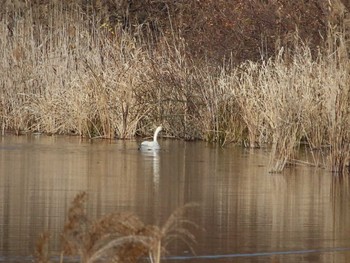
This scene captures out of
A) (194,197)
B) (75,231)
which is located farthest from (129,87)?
(75,231)

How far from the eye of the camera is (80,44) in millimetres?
21875

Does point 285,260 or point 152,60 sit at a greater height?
point 152,60

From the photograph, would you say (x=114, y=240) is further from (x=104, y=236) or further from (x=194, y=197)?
(x=194, y=197)

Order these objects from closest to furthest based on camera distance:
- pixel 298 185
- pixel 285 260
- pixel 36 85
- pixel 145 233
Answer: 1. pixel 145 233
2. pixel 285 260
3. pixel 298 185
4. pixel 36 85

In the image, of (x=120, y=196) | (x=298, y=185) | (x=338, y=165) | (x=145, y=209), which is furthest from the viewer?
(x=338, y=165)

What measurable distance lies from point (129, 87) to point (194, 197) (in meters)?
8.47

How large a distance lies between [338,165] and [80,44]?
25.9ft

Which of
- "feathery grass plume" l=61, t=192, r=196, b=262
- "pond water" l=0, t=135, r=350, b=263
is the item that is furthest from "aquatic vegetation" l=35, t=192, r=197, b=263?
"pond water" l=0, t=135, r=350, b=263

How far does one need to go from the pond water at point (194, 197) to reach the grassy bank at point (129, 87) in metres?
1.14

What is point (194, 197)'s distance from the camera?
12500mm

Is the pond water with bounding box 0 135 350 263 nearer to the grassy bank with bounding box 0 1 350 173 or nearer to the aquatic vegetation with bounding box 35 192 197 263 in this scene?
the grassy bank with bounding box 0 1 350 173

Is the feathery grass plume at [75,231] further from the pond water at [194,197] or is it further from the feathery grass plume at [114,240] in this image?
the pond water at [194,197]

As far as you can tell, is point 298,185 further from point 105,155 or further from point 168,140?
point 168,140

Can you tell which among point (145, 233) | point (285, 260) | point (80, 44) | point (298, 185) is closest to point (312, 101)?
point (298, 185)
